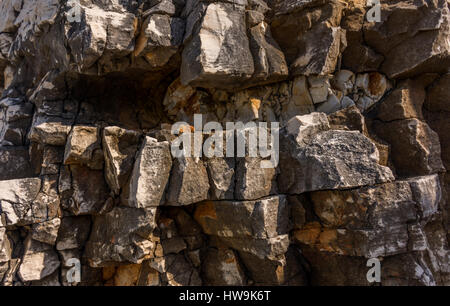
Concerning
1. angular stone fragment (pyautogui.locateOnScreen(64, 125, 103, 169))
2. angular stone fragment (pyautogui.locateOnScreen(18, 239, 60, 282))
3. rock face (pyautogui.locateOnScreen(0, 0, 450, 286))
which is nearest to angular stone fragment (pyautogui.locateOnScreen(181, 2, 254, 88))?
rock face (pyautogui.locateOnScreen(0, 0, 450, 286))

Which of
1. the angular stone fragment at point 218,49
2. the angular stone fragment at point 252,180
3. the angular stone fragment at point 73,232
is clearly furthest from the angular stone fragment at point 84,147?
the angular stone fragment at point 252,180

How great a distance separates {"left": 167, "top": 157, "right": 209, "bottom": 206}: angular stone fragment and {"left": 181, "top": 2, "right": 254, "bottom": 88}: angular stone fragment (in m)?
1.10

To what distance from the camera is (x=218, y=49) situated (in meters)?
3.76

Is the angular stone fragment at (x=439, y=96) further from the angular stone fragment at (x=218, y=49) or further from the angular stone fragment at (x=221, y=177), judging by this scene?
the angular stone fragment at (x=221, y=177)

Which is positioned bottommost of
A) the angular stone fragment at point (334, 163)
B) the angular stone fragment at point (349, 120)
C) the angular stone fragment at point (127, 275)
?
the angular stone fragment at point (127, 275)

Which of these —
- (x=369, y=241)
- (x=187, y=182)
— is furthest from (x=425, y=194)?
(x=187, y=182)

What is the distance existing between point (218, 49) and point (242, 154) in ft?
4.44

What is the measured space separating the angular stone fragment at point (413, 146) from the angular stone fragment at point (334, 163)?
56 cm

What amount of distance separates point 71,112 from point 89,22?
1247 millimetres

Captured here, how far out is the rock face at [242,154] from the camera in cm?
345

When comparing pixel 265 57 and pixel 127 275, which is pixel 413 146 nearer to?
pixel 265 57

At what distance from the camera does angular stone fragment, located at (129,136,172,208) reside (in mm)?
3463

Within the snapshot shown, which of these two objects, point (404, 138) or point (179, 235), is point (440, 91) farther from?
→ point (179, 235)

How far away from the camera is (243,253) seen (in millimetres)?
3756
